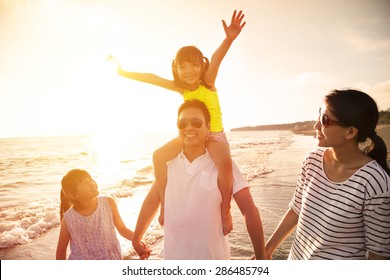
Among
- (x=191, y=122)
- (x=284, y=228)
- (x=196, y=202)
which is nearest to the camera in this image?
(x=196, y=202)

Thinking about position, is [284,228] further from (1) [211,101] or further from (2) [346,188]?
(1) [211,101]

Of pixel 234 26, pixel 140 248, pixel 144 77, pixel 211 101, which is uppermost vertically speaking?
→ pixel 234 26

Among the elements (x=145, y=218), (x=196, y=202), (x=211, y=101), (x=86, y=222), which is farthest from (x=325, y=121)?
(x=86, y=222)

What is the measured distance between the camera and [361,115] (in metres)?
2.00

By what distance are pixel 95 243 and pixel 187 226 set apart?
106 cm

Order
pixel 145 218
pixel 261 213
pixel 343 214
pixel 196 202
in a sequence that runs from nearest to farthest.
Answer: pixel 343 214, pixel 196 202, pixel 145 218, pixel 261 213

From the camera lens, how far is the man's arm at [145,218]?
8.88 ft

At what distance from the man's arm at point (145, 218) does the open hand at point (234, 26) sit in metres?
1.63

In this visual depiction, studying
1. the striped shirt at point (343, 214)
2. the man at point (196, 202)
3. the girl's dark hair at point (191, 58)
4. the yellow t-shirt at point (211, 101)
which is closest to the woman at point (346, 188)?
the striped shirt at point (343, 214)

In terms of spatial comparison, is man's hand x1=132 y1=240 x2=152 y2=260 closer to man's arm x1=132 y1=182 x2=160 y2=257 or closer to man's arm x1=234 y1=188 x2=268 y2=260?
man's arm x1=132 y1=182 x2=160 y2=257

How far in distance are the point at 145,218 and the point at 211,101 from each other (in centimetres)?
134

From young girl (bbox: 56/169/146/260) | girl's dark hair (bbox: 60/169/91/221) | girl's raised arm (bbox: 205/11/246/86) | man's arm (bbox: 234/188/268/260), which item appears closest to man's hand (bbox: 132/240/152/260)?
young girl (bbox: 56/169/146/260)
